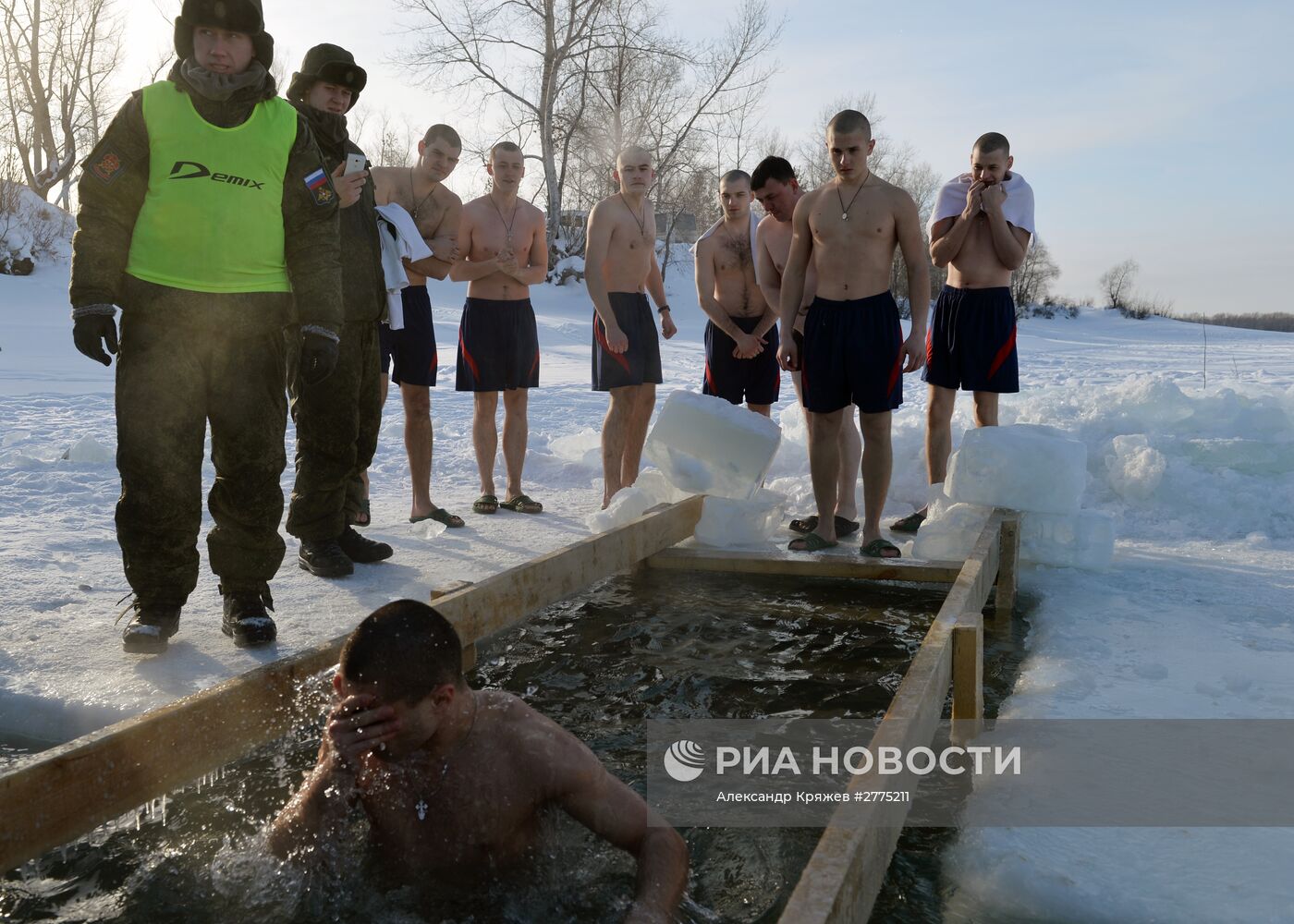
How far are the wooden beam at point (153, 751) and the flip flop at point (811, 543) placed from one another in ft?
6.91

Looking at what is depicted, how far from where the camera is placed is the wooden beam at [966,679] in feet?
9.78

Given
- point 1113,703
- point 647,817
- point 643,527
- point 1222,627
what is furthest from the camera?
point 643,527

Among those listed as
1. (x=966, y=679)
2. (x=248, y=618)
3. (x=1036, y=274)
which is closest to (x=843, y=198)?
(x=966, y=679)

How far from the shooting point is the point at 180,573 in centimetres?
365

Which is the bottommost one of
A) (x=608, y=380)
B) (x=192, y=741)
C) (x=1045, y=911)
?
(x=1045, y=911)

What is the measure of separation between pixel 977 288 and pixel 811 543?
5.60 ft

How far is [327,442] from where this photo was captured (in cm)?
465

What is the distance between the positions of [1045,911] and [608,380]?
4.47 metres

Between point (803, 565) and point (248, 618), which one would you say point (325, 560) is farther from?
point (803, 565)

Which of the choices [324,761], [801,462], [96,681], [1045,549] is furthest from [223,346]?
[801,462]

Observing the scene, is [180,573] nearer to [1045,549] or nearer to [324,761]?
[324,761]

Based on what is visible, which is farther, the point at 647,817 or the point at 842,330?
the point at 842,330

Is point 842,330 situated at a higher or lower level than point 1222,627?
higher

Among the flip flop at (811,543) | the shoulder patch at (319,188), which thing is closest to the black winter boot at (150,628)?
the shoulder patch at (319,188)
